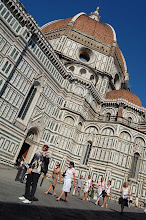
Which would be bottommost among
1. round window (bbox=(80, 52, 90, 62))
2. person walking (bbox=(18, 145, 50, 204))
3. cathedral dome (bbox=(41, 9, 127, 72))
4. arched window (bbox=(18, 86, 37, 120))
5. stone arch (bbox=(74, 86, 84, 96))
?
person walking (bbox=(18, 145, 50, 204))

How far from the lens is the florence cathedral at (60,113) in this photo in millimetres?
15969

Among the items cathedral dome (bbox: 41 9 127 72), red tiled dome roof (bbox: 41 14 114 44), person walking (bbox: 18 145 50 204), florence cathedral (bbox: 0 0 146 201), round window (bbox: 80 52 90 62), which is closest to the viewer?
person walking (bbox: 18 145 50 204)

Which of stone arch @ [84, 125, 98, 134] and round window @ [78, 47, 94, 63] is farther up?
round window @ [78, 47, 94, 63]

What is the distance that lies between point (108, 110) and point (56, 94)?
9328mm

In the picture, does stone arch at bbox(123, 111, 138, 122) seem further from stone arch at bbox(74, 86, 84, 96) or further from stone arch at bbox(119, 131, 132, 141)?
stone arch at bbox(74, 86, 84, 96)

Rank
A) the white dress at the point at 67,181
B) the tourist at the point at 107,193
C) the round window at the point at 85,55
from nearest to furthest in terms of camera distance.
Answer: the white dress at the point at 67,181 < the tourist at the point at 107,193 < the round window at the point at 85,55

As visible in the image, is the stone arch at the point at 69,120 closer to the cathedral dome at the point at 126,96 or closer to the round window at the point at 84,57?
the cathedral dome at the point at 126,96

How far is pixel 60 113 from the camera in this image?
2192cm

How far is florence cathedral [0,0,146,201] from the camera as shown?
15969mm

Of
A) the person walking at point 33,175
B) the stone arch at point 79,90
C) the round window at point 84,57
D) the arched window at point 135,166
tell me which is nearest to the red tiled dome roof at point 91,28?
the round window at point 84,57

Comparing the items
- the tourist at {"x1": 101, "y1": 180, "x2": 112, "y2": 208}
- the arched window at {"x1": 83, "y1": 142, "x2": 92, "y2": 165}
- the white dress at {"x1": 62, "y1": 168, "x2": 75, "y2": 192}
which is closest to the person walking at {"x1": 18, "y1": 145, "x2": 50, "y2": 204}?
the white dress at {"x1": 62, "y1": 168, "x2": 75, "y2": 192}

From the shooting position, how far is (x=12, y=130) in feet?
53.4

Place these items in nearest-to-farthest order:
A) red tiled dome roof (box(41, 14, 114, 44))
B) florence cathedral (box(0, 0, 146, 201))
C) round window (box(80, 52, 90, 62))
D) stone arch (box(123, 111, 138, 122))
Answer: florence cathedral (box(0, 0, 146, 201))
stone arch (box(123, 111, 138, 122))
round window (box(80, 52, 90, 62))
red tiled dome roof (box(41, 14, 114, 44))

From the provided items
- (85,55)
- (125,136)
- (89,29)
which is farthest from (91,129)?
(89,29)
